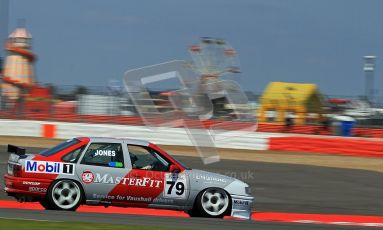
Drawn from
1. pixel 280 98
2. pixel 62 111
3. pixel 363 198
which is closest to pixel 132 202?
pixel 363 198

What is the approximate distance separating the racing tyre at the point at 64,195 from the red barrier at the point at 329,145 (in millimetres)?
16546

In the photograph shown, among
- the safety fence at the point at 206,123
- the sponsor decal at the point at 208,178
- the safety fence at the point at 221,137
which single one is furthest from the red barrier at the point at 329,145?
the sponsor decal at the point at 208,178

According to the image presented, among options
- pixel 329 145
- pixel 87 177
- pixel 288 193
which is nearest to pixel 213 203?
pixel 87 177

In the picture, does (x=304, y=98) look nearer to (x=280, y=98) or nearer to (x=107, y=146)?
(x=280, y=98)

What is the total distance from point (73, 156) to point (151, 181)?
1165 mm

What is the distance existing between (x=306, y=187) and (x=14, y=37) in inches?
1389

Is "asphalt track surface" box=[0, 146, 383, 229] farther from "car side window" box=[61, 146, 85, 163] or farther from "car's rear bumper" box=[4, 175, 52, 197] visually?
"car side window" box=[61, 146, 85, 163]

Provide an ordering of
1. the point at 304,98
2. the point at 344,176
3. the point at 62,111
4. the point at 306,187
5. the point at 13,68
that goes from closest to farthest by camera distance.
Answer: the point at 306,187 < the point at 344,176 < the point at 62,111 < the point at 304,98 < the point at 13,68

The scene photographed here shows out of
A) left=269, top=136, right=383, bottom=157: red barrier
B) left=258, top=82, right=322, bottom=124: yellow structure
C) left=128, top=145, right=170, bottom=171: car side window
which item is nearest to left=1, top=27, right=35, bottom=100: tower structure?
left=258, top=82, right=322, bottom=124: yellow structure

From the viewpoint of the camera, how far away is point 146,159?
9.84 meters

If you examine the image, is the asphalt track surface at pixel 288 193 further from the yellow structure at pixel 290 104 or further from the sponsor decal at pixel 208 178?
the yellow structure at pixel 290 104

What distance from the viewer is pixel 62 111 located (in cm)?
2800

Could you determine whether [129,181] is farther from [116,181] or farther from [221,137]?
[221,137]

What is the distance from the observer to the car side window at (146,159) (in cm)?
975
